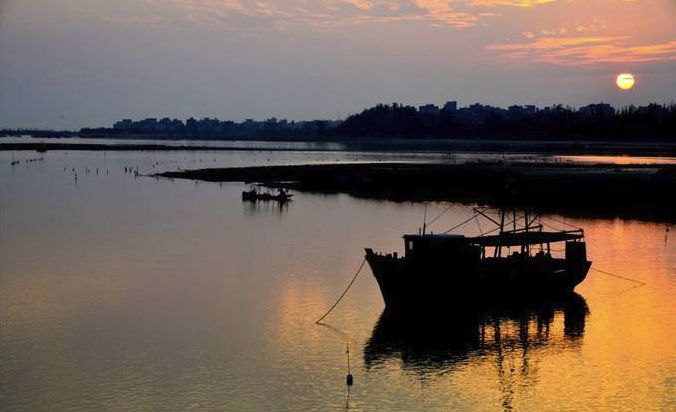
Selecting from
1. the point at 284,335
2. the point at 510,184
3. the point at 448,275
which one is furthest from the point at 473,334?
the point at 510,184

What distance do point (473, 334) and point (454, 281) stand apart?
16.6 feet

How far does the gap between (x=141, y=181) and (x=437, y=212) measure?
216 feet

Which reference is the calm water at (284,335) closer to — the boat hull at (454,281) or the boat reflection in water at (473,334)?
the boat reflection in water at (473,334)

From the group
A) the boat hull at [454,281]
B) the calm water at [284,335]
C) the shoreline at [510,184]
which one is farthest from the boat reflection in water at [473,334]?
the shoreline at [510,184]

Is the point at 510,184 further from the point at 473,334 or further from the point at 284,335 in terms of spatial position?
the point at 284,335

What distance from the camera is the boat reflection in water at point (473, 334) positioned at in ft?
131

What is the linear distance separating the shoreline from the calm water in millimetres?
29655

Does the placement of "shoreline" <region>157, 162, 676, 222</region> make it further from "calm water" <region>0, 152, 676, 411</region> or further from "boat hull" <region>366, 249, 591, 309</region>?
"boat hull" <region>366, 249, 591, 309</region>

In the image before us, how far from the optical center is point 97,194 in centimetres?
12431

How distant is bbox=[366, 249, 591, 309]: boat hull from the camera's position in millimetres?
48062

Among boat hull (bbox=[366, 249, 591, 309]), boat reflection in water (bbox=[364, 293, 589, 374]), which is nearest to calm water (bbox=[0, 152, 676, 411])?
boat reflection in water (bbox=[364, 293, 589, 374])

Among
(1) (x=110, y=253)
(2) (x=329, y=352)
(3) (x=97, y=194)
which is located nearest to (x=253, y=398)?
(2) (x=329, y=352)

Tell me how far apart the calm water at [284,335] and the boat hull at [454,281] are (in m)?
1.64

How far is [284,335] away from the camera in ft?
141
